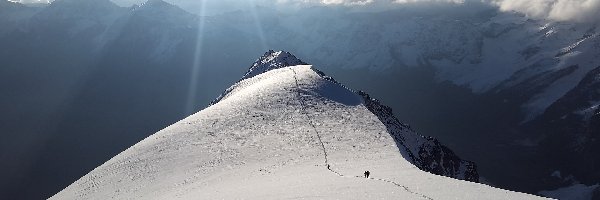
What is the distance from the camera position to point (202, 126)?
60.0 meters

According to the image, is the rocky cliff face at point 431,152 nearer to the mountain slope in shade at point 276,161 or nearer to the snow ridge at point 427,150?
the snow ridge at point 427,150

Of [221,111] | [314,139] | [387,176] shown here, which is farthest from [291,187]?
[221,111]

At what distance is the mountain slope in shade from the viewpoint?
1105 inches

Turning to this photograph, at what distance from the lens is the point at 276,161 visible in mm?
43688

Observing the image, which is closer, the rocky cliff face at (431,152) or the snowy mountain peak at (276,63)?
the rocky cliff face at (431,152)

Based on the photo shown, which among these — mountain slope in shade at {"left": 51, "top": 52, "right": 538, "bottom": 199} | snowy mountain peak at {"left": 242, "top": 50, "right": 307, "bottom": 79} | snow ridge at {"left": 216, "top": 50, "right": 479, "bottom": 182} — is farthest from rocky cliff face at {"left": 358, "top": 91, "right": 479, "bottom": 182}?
snowy mountain peak at {"left": 242, "top": 50, "right": 307, "bottom": 79}

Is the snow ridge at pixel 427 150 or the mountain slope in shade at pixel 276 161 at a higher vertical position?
the snow ridge at pixel 427 150

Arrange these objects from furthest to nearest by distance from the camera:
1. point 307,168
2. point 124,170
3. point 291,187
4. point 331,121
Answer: point 331,121 < point 124,170 < point 307,168 < point 291,187

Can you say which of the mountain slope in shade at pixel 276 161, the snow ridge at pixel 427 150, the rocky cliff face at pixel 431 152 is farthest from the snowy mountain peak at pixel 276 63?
the mountain slope in shade at pixel 276 161

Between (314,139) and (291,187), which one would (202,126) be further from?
(291,187)

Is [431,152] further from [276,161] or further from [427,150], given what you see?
[276,161]

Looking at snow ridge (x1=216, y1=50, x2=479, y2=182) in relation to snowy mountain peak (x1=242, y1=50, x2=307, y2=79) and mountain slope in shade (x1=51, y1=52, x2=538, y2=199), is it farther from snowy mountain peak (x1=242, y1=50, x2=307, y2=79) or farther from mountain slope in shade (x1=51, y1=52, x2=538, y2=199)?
snowy mountain peak (x1=242, y1=50, x2=307, y2=79)

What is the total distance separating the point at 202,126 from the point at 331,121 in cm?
1496

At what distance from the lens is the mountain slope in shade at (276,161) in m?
28.1
